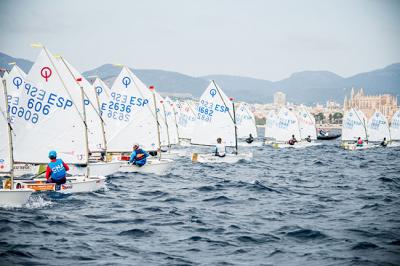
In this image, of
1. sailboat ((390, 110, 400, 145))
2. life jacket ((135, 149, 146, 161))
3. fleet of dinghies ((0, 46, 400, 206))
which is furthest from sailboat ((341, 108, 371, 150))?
life jacket ((135, 149, 146, 161))

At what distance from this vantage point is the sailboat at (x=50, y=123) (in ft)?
73.0

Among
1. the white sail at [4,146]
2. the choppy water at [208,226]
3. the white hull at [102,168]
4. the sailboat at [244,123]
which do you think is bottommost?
the choppy water at [208,226]

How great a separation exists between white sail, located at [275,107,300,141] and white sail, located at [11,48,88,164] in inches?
2113

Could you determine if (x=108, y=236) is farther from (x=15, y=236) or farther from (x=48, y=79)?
(x=48, y=79)

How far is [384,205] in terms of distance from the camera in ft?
68.7

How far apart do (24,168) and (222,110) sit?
17970mm

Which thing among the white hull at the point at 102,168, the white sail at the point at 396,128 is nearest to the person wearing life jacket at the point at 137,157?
the white hull at the point at 102,168

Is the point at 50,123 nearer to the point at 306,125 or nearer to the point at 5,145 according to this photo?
the point at 5,145

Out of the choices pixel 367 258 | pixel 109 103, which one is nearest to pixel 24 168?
pixel 109 103

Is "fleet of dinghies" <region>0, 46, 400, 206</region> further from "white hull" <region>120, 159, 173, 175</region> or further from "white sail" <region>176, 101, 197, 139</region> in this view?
"white sail" <region>176, 101, 197, 139</region>

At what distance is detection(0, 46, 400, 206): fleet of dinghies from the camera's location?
21.6 meters

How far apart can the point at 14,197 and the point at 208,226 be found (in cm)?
749

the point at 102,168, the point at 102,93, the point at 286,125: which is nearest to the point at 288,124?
the point at 286,125

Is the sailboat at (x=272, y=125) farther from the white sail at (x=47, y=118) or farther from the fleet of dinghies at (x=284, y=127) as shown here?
the white sail at (x=47, y=118)
